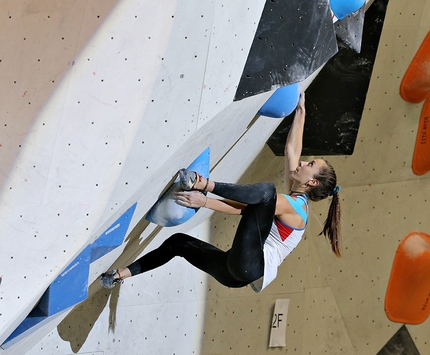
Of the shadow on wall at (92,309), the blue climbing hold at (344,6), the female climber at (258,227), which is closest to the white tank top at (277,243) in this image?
the female climber at (258,227)

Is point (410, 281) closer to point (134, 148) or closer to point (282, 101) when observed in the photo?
point (282, 101)

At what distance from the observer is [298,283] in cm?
338

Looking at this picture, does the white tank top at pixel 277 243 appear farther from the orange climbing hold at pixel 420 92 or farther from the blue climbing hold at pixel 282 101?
the orange climbing hold at pixel 420 92

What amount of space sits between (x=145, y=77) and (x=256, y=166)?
1.49 m

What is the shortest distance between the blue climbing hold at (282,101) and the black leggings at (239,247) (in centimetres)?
36

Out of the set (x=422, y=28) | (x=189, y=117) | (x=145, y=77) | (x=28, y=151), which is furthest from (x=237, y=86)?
(x=422, y=28)

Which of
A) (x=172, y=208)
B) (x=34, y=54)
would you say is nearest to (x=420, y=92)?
(x=172, y=208)

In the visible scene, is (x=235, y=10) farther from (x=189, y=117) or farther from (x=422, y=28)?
(x=422, y=28)

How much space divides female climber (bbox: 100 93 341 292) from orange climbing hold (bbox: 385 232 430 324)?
130cm

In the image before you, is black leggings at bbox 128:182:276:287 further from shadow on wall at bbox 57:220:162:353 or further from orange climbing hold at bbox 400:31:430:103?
orange climbing hold at bbox 400:31:430:103

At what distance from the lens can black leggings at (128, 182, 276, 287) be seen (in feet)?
A: 6.52

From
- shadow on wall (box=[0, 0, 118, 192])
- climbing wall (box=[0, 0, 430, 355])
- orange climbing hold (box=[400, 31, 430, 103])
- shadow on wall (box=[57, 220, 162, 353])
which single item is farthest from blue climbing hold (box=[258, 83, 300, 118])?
orange climbing hold (box=[400, 31, 430, 103])

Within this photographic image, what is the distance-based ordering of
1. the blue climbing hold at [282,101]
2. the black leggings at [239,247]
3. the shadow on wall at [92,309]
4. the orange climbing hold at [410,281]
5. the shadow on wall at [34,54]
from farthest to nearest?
the orange climbing hold at [410,281], the shadow on wall at [92,309], the blue climbing hold at [282,101], the black leggings at [239,247], the shadow on wall at [34,54]

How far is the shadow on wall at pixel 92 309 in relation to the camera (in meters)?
2.43
